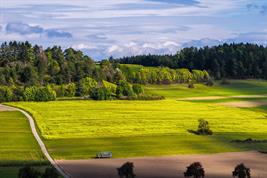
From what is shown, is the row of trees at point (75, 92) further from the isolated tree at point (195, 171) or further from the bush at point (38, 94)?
the isolated tree at point (195, 171)

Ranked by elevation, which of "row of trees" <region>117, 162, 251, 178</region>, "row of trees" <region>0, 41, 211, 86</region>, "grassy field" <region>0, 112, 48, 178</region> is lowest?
"grassy field" <region>0, 112, 48, 178</region>


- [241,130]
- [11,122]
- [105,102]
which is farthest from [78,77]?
[241,130]

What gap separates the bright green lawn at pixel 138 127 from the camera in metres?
80.3

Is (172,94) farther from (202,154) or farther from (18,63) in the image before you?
(202,154)

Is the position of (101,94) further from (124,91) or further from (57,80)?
(57,80)

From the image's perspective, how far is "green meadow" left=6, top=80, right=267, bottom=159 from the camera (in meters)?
80.2

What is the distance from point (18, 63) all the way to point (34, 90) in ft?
110

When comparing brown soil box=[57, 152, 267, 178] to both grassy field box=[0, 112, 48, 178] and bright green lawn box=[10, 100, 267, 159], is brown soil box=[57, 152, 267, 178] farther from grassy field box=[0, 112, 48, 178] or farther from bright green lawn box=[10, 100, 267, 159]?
grassy field box=[0, 112, 48, 178]

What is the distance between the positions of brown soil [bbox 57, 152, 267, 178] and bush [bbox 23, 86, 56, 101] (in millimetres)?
85834

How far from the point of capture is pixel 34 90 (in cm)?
15550

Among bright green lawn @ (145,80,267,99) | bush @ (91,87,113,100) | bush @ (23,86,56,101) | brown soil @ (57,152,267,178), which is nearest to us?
brown soil @ (57,152,267,178)

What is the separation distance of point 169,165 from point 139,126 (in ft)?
118

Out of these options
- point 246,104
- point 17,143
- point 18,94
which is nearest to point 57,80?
point 18,94

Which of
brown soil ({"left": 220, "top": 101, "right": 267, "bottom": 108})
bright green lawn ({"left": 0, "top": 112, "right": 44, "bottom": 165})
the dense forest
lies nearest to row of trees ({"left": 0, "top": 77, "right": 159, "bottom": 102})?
the dense forest
